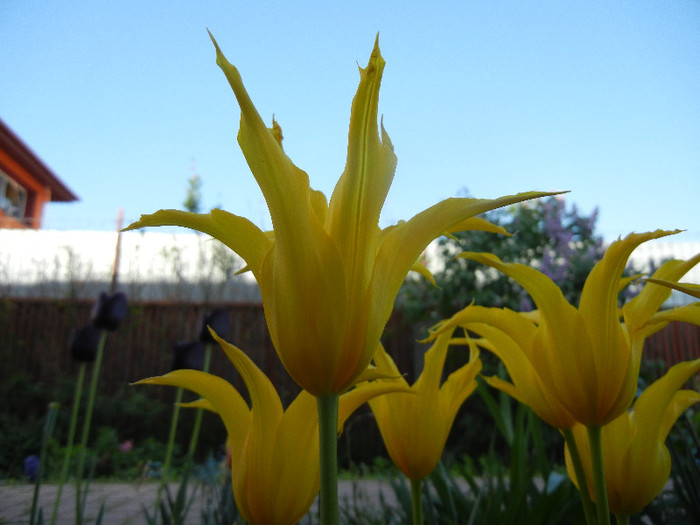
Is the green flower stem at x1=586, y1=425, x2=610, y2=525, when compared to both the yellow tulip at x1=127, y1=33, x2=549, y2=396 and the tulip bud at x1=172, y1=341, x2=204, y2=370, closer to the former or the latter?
the yellow tulip at x1=127, y1=33, x2=549, y2=396

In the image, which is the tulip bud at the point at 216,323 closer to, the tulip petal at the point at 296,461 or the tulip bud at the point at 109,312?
the tulip bud at the point at 109,312

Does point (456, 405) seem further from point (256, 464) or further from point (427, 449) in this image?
point (256, 464)

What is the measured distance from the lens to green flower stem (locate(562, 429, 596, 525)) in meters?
0.54

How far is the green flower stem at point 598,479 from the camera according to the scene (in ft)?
1.45

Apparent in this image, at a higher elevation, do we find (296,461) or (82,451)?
(296,461)

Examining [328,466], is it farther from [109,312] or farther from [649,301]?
[109,312]

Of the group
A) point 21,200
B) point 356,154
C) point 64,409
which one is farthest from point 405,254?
point 21,200

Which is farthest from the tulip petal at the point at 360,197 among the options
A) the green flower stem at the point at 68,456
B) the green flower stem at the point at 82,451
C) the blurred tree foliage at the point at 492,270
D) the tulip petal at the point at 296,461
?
the blurred tree foliage at the point at 492,270

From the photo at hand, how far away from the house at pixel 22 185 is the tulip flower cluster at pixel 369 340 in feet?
36.8

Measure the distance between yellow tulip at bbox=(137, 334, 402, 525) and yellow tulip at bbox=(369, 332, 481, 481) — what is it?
135 millimetres

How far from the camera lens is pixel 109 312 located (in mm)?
1591

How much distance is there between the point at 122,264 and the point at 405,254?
26.5 feet

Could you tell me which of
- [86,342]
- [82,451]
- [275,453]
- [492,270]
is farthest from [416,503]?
[492,270]

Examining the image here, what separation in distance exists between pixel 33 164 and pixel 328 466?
44.4ft
